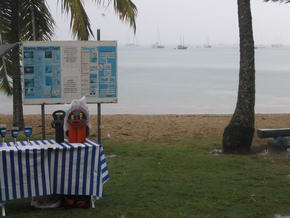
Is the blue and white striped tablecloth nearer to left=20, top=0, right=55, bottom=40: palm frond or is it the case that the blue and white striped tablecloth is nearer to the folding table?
the folding table

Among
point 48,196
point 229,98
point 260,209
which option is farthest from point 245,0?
point 229,98

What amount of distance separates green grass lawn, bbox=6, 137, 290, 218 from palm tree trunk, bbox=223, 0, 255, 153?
0.39m

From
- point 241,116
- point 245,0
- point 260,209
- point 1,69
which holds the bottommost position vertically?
point 260,209

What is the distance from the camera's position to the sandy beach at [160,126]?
11.8 m

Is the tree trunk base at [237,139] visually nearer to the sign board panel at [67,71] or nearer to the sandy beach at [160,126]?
the sandy beach at [160,126]

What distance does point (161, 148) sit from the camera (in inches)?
396

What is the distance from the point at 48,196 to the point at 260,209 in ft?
8.00

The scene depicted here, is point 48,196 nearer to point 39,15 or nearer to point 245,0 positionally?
point 245,0

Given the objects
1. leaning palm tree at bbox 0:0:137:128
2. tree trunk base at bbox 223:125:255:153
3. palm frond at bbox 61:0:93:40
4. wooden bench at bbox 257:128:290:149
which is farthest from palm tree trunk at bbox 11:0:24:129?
wooden bench at bbox 257:128:290:149

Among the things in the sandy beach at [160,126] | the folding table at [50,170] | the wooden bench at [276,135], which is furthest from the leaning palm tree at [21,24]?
the folding table at [50,170]

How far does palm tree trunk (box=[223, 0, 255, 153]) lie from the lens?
9430 millimetres

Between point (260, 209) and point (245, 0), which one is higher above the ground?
point (245, 0)

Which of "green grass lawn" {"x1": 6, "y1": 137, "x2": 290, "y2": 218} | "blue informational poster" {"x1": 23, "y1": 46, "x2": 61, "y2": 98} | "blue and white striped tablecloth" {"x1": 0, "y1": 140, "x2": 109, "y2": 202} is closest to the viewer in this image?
"blue and white striped tablecloth" {"x1": 0, "y1": 140, "x2": 109, "y2": 202}

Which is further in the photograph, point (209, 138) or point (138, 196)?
point (209, 138)
